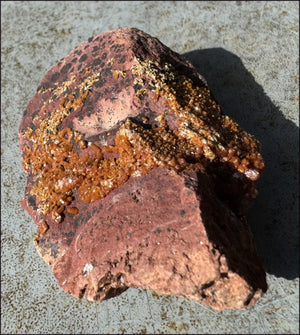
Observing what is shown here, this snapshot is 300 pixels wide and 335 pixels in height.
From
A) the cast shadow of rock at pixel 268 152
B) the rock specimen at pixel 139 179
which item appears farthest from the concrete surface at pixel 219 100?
the rock specimen at pixel 139 179

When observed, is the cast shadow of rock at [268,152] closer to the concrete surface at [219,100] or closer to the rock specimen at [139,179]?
the concrete surface at [219,100]

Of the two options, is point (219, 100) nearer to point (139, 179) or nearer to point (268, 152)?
point (268, 152)

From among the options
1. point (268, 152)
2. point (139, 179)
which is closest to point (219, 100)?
point (268, 152)

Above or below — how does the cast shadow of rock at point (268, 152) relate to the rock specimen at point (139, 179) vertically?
below

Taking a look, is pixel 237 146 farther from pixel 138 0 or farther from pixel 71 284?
pixel 138 0

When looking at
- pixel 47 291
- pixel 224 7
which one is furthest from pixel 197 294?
pixel 224 7

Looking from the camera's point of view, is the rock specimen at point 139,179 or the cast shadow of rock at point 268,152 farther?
the cast shadow of rock at point 268,152

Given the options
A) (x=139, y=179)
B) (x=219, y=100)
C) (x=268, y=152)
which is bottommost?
(x=268, y=152)
